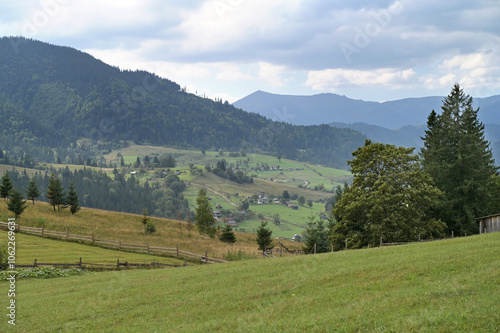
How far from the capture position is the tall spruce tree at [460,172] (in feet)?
161

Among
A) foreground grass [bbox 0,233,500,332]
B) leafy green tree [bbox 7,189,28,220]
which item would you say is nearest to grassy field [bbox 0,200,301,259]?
leafy green tree [bbox 7,189,28,220]

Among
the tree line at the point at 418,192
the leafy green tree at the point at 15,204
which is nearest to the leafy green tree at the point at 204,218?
the tree line at the point at 418,192

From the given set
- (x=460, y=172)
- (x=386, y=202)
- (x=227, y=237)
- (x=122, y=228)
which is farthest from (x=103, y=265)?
(x=460, y=172)

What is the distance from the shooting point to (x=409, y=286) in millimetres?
16609

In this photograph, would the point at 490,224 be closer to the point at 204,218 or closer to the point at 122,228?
the point at 204,218

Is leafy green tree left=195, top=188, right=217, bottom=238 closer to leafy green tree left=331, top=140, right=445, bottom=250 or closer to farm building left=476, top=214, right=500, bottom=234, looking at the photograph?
leafy green tree left=331, top=140, right=445, bottom=250

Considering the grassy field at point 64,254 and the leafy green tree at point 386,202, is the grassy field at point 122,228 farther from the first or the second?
the leafy green tree at point 386,202

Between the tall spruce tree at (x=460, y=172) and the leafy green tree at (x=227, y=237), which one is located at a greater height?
the tall spruce tree at (x=460, y=172)

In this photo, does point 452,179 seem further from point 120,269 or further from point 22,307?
point 22,307

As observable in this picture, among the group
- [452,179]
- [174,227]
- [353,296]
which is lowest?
[174,227]

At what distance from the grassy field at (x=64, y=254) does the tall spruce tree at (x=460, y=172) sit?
3427 centimetres

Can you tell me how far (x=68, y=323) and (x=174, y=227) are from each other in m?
58.1

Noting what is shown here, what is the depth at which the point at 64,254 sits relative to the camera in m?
41.0

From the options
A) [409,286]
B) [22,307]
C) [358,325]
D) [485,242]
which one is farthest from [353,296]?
[22,307]
